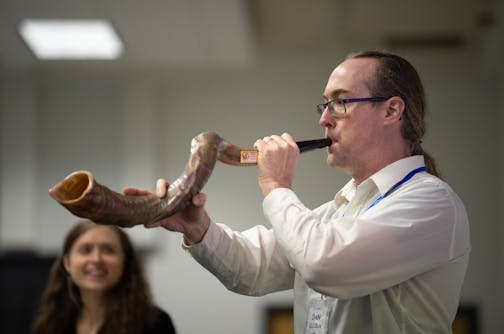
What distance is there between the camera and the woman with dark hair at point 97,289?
9.71ft

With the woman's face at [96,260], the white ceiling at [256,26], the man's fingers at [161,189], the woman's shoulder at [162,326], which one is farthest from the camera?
the white ceiling at [256,26]

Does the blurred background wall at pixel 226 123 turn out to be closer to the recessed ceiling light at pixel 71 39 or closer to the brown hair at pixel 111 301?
the recessed ceiling light at pixel 71 39

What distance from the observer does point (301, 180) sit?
6105mm

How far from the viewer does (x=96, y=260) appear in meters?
3.02

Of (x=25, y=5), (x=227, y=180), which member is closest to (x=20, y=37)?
(x=25, y=5)

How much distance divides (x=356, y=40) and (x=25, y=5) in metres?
3.00

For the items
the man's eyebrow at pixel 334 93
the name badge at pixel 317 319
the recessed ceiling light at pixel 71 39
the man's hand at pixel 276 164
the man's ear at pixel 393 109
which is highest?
the recessed ceiling light at pixel 71 39

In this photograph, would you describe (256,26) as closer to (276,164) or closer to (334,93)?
(334,93)

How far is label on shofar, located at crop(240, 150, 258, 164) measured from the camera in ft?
5.86

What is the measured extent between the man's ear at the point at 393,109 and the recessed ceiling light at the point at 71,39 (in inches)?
136

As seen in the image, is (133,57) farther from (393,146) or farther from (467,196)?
(393,146)

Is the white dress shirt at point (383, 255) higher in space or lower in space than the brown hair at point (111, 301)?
higher

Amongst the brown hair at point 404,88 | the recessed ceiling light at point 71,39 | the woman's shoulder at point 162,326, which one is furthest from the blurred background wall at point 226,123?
the brown hair at point 404,88

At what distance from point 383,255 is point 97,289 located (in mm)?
1772
